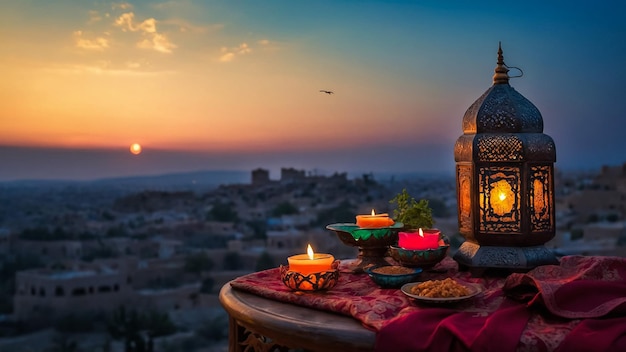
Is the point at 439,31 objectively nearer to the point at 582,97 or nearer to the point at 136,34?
the point at 582,97

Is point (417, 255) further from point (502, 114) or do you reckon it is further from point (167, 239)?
point (167, 239)

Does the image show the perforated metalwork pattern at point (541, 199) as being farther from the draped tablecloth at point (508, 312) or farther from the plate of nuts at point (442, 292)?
the plate of nuts at point (442, 292)

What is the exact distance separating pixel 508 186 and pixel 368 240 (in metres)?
0.44

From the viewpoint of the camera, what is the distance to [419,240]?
60.1 inches

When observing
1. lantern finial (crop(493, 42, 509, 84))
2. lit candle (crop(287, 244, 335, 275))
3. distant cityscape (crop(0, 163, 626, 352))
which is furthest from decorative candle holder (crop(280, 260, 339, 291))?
distant cityscape (crop(0, 163, 626, 352))

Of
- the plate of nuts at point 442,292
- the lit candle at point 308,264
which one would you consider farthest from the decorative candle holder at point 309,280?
the plate of nuts at point 442,292

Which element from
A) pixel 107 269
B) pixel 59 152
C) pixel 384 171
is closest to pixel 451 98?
pixel 384 171

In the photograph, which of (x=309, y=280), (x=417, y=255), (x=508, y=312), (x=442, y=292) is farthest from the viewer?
(x=417, y=255)

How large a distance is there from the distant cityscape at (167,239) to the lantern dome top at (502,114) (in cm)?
587

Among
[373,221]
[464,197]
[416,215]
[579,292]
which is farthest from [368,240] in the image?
[579,292]

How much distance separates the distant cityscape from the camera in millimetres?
9133

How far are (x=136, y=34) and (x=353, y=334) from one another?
6.01m

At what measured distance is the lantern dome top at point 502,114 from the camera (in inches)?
62.6

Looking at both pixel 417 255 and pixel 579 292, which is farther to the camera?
pixel 417 255
